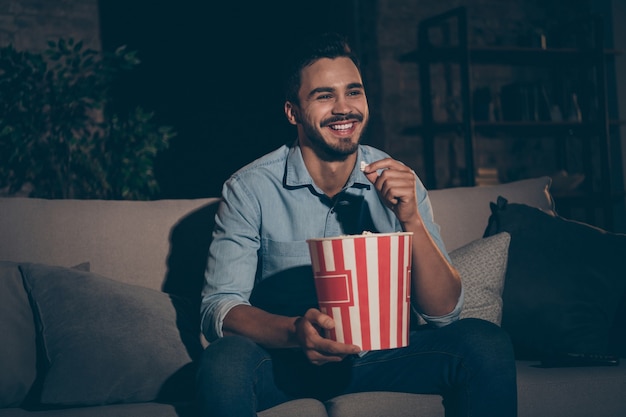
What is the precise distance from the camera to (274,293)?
164cm

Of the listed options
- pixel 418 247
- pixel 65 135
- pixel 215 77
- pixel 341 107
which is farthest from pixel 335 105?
pixel 215 77

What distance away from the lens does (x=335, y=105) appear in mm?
1638

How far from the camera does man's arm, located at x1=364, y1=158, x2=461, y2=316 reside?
135 cm

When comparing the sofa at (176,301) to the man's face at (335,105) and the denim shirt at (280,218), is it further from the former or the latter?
the man's face at (335,105)

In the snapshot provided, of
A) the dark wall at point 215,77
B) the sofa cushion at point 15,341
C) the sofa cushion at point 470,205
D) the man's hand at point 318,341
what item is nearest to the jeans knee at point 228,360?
the man's hand at point 318,341

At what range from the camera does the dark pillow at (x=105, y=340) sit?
151 centimetres

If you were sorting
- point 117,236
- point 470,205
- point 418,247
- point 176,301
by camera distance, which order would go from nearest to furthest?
point 418,247 → point 176,301 → point 117,236 → point 470,205

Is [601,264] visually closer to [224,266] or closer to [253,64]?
[224,266]

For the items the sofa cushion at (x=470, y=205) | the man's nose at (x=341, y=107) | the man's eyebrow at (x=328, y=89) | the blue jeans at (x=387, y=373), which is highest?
the man's eyebrow at (x=328, y=89)

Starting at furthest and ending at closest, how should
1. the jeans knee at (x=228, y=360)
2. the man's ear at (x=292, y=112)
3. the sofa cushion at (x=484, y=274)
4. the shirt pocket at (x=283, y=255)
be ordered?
the sofa cushion at (x=484, y=274), the man's ear at (x=292, y=112), the shirt pocket at (x=283, y=255), the jeans knee at (x=228, y=360)

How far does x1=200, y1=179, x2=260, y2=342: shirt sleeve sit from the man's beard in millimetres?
206

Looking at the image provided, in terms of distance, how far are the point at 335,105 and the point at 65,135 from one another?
7.01 ft

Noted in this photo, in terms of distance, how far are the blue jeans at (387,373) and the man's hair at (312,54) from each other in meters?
0.64

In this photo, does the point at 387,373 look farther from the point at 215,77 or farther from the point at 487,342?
the point at 215,77
